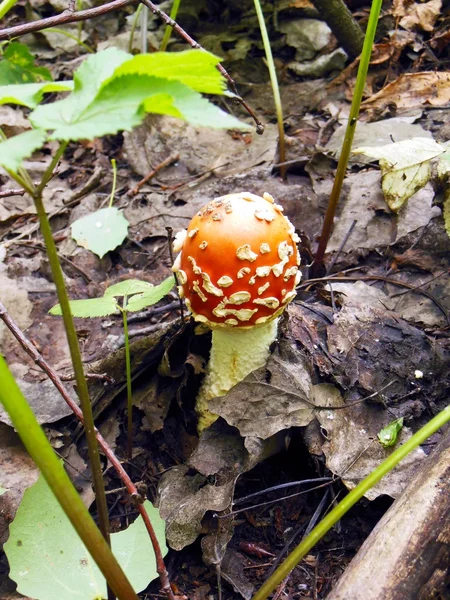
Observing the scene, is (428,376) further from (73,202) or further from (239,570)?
(73,202)

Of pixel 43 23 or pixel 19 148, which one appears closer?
pixel 19 148

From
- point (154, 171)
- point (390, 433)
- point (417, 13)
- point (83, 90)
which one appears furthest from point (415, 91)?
point (83, 90)

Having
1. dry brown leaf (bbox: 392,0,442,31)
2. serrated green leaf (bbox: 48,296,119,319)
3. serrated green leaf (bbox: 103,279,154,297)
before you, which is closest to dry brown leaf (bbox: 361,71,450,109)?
dry brown leaf (bbox: 392,0,442,31)

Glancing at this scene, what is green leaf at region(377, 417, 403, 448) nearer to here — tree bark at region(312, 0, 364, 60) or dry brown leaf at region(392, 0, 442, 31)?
tree bark at region(312, 0, 364, 60)

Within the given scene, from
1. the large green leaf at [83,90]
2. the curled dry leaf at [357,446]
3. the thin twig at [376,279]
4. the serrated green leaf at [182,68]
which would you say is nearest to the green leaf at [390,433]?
the curled dry leaf at [357,446]

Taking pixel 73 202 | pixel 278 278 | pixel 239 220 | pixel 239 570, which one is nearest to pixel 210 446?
pixel 239 570

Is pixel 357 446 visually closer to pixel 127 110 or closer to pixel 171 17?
pixel 127 110
